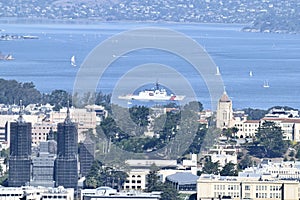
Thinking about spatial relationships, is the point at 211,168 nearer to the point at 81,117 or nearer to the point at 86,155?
the point at 86,155

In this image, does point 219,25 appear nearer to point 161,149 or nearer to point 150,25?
point 150,25

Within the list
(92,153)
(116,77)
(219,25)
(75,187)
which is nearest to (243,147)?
(92,153)

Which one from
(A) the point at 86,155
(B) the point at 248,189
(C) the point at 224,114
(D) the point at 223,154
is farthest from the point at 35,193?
(C) the point at 224,114

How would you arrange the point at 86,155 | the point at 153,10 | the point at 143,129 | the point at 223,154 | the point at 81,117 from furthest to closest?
the point at 153,10, the point at 81,117, the point at 143,129, the point at 223,154, the point at 86,155

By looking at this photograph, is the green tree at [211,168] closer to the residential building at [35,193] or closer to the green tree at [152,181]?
the green tree at [152,181]

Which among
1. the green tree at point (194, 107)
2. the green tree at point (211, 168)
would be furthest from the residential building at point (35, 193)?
the green tree at point (194, 107)

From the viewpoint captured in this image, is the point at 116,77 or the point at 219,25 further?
the point at 219,25
